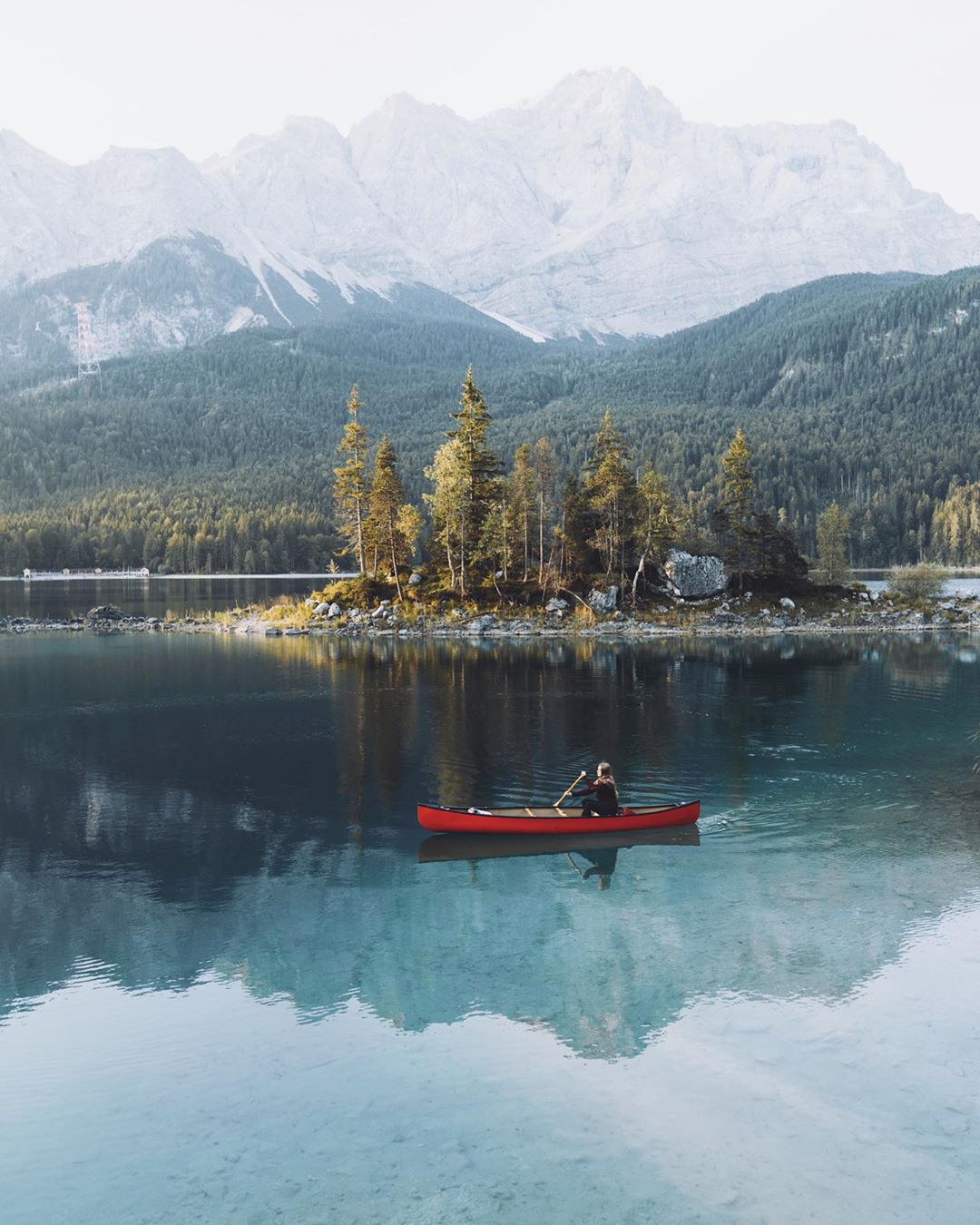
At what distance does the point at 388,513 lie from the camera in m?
102

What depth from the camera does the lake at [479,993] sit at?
48.6ft

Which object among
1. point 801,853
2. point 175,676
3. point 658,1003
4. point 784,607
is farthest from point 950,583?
point 658,1003

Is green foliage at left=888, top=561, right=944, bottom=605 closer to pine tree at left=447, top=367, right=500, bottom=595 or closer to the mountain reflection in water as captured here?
pine tree at left=447, top=367, right=500, bottom=595

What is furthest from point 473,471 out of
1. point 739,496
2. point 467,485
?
point 739,496

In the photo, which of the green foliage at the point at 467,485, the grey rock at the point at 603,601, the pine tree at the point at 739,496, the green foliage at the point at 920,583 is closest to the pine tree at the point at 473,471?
the green foliage at the point at 467,485

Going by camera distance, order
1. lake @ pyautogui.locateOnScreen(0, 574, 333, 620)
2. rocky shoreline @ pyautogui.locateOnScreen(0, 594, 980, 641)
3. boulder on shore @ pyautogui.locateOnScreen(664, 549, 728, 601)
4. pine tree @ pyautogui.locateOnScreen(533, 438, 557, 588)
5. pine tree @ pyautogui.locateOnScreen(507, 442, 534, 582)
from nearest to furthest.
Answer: pine tree @ pyautogui.locateOnScreen(533, 438, 557, 588) → rocky shoreline @ pyautogui.locateOnScreen(0, 594, 980, 641) → pine tree @ pyautogui.locateOnScreen(507, 442, 534, 582) → boulder on shore @ pyautogui.locateOnScreen(664, 549, 728, 601) → lake @ pyautogui.locateOnScreen(0, 574, 333, 620)

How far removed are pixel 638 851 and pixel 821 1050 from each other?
13155 millimetres

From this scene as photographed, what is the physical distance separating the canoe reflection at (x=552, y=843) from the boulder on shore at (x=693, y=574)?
2921 inches

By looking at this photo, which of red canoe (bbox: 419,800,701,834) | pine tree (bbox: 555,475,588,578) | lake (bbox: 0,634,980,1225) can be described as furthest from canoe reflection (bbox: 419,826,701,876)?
pine tree (bbox: 555,475,588,578)

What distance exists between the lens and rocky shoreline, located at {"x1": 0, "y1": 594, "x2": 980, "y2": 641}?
99.6m

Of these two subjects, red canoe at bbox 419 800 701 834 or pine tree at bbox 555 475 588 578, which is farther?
pine tree at bbox 555 475 588 578

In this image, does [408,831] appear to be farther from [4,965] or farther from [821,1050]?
[821,1050]

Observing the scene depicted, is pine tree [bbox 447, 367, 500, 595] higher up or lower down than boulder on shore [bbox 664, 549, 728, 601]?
higher up

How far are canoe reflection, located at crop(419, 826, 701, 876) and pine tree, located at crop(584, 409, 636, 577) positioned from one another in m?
68.4
